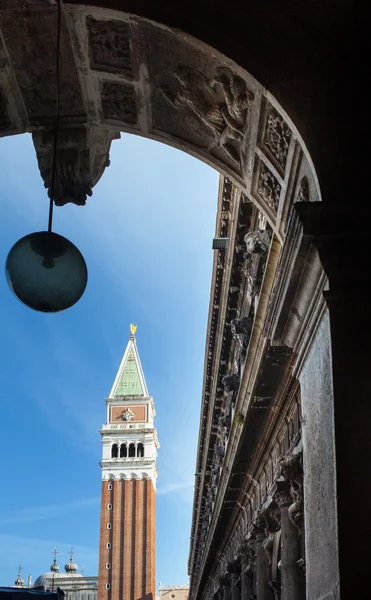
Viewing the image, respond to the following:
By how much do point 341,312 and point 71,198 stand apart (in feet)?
10.4

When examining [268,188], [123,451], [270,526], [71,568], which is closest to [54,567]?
[71,568]

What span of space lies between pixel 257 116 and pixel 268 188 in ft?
2.21

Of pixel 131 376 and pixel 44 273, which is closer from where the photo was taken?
pixel 44 273

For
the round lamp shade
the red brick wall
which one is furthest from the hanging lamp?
the red brick wall

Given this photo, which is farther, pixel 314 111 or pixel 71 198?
pixel 71 198

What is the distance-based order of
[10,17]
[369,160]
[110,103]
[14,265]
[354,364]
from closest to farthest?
[354,364] → [369,160] → [14,265] → [10,17] → [110,103]

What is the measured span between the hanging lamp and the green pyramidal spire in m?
95.6

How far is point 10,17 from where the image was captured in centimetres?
536

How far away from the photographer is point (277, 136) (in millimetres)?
5094

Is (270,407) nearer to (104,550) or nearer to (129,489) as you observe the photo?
(104,550)

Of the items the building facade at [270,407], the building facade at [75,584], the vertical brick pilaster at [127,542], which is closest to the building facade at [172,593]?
the building facade at [75,584]

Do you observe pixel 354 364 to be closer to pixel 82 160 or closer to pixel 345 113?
pixel 345 113

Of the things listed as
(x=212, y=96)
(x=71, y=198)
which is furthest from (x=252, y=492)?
(x=212, y=96)

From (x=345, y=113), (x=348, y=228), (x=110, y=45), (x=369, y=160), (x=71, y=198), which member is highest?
(x=110, y=45)
